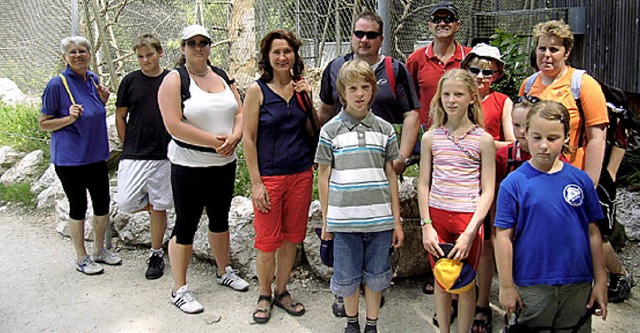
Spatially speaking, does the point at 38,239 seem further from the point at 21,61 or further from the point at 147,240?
the point at 21,61

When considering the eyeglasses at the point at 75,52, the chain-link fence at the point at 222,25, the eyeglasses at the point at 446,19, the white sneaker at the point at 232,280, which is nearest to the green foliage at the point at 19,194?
the chain-link fence at the point at 222,25

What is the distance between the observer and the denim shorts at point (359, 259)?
310 cm

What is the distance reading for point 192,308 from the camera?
12.4ft

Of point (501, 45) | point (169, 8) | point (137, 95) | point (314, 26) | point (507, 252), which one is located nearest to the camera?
point (507, 252)

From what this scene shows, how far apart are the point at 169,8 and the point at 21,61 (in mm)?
3302

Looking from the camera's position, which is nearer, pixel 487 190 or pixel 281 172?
pixel 487 190

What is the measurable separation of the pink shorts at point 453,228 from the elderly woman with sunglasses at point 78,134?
283 cm

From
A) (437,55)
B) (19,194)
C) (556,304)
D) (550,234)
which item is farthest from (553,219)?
(19,194)

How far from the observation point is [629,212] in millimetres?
4816

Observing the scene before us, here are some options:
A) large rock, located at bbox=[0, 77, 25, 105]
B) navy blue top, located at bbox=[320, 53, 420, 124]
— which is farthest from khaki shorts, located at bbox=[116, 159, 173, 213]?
large rock, located at bbox=[0, 77, 25, 105]

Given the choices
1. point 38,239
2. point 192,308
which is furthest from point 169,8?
point 192,308

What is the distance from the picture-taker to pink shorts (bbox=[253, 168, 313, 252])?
11.3 feet

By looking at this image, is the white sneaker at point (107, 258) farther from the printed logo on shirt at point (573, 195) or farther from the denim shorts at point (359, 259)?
the printed logo on shirt at point (573, 195)

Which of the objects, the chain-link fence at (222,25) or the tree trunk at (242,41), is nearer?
the chain-link fence at (222,25)
